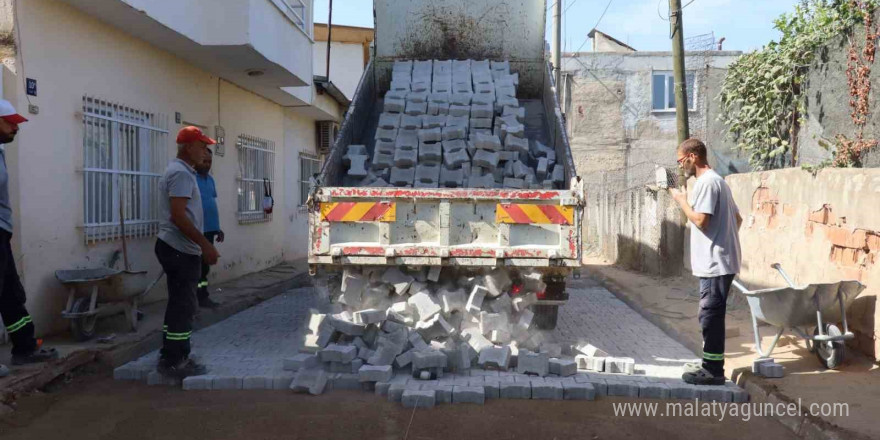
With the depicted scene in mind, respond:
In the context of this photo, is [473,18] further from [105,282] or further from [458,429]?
[458,429]

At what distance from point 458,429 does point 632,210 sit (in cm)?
902

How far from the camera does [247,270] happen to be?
34.6 feet

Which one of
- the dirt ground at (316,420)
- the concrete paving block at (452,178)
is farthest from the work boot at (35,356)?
the concrete paving block at (452,178)

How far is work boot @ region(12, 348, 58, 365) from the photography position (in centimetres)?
457

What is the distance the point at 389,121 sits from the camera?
6.89m

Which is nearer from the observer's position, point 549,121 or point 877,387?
point 877,387

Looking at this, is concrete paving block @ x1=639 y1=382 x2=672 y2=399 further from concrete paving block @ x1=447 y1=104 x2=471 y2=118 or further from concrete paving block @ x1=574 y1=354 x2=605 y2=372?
concrete paving block @ x1=447 y1=104 x2=471 y2=118

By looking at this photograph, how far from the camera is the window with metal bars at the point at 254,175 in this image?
10.4 meters

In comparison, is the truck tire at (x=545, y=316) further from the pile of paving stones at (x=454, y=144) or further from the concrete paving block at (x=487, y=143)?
the concrete paving block at (x=487, y=143)

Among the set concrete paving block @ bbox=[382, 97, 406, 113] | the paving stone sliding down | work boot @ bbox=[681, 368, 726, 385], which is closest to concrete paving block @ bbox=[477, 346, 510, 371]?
the paving stone sliding down

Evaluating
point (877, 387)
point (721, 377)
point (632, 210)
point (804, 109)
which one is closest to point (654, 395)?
point (721, 377)

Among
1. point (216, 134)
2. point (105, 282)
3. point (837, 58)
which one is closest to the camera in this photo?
point (105, 282)

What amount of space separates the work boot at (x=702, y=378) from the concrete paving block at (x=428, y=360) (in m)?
1.72

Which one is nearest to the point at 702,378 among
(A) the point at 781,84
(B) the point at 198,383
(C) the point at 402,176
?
(C) the point at 402,176
